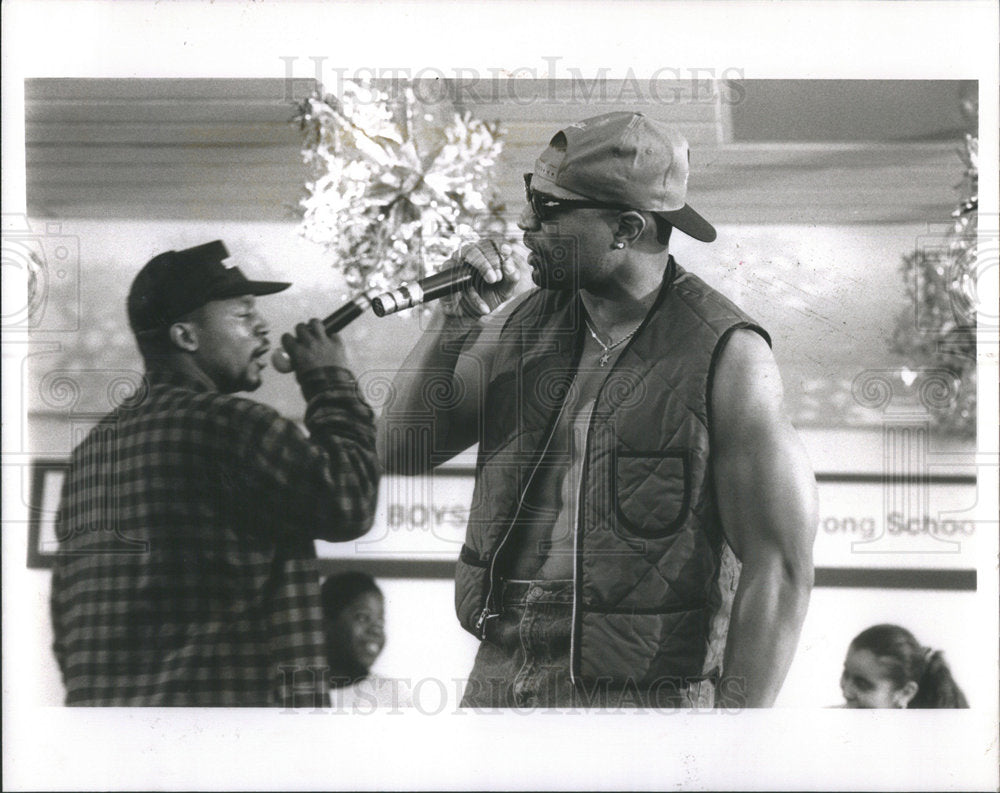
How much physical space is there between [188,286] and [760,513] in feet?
4.90

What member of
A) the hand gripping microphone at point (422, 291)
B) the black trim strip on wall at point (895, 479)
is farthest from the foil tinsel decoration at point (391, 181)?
the black trim strip on wall at point (895, 479)

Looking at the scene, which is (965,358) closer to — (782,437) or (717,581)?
(782,437)

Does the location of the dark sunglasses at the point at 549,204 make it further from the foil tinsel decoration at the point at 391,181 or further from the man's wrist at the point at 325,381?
the man's wrist at the point at 325,381

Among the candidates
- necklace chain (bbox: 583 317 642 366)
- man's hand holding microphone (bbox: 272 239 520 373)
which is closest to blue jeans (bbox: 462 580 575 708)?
necklace chain (bbox: 583 317 642 366)

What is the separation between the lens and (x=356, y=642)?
2520 millimetres

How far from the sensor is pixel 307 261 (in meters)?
2.53

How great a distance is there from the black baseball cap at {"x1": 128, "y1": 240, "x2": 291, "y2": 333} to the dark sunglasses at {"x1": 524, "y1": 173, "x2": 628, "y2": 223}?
0.63 m

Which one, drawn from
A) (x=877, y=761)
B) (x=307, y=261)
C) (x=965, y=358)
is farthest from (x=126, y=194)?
(x=877, y=761)

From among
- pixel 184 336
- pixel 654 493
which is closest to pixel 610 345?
pixel 654 493

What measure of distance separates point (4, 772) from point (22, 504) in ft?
2.21

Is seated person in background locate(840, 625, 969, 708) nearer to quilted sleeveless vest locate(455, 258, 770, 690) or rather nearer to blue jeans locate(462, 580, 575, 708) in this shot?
quilted sleeveless vest locate(455, 258, 770, 690)

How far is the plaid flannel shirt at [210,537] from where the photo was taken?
2.49 metres

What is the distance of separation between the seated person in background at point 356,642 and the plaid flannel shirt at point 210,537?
0.03 metres

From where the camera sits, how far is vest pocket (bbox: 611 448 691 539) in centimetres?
243
